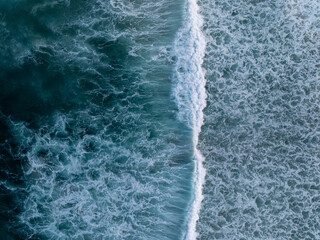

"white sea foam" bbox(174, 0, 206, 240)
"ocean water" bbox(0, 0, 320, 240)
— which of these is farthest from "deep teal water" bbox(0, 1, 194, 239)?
"white sea foam" bbox(174, 0, 206, 240)

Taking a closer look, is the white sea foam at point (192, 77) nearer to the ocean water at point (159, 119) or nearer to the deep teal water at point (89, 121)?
the ocean water at point (159, 119)

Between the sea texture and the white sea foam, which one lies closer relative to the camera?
the sea texture

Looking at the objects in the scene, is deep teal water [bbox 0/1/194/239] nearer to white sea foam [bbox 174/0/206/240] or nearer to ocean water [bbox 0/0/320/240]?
ocean water [bbox 0/0/320/240]

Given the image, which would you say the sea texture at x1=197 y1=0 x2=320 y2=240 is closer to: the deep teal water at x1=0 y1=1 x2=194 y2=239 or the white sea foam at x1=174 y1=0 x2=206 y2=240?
the white sea foam at x1=174 y1=0 x2=206 y2=240

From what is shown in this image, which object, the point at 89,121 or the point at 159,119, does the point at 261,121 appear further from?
the point at 89,121

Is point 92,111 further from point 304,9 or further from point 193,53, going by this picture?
point 304,9

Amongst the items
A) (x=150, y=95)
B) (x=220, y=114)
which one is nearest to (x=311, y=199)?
(x=220, y=114)
